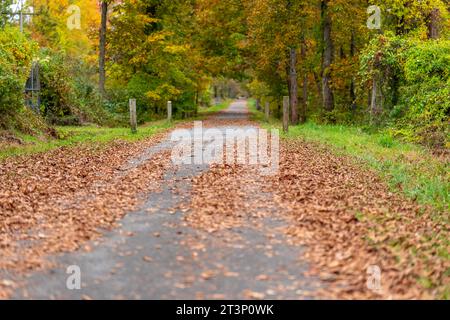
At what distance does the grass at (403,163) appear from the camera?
938 cm

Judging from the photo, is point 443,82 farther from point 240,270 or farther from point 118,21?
point 118,21

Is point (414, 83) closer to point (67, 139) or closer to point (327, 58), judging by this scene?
point (327, 58)

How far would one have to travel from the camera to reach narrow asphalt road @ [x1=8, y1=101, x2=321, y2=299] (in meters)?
5.16

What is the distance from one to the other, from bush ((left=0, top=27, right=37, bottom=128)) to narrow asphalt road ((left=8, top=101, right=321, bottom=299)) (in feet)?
30.9

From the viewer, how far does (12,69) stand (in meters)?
16.6

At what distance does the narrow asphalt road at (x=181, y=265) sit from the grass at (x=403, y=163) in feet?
10.4

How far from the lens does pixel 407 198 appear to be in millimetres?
9172

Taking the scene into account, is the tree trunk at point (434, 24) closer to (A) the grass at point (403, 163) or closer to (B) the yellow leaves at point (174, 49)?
(A) the grass at point (403, 163)

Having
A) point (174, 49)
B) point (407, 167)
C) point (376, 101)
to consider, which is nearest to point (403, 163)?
point (407, 167)

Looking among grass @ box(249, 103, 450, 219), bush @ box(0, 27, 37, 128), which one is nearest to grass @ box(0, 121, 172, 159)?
bush @ box(0, 27, 37, 128)

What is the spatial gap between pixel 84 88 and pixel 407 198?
20.8 meters

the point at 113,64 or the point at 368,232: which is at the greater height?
the point at 113,64

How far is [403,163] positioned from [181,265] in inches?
315
